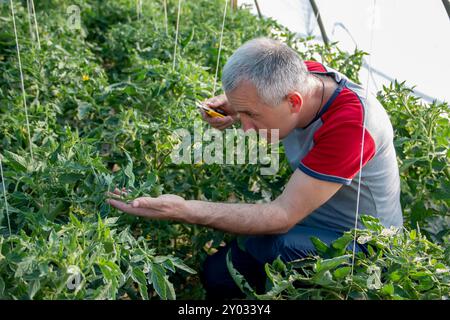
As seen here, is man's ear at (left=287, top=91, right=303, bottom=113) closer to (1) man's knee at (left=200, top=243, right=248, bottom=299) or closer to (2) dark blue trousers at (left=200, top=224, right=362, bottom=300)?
(2) dark blue trousers at (left=200, top=224, right=362, bottom=300)

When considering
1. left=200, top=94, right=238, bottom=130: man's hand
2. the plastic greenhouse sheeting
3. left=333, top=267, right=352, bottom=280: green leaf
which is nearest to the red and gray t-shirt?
left=200, top=94, right=238, bottom=130: man's hand

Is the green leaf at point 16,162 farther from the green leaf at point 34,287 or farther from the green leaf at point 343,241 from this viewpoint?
the green leaf at point 343,241

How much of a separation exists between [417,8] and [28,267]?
275 cm

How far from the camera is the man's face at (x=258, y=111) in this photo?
207cm

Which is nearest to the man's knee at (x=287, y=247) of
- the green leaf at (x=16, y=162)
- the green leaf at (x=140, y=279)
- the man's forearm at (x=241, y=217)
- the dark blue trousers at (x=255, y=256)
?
the dark blue trousers at (x=255, y=256)

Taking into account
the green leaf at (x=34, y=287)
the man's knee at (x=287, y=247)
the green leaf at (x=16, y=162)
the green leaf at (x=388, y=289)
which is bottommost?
the man's knee at (x=287, y=247)

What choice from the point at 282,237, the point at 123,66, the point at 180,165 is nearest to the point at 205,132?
the point at 180,165

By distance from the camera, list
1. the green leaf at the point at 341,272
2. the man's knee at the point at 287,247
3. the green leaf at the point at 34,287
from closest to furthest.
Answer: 1. the green leaf at the point at 34,287
2. the green leaf at the point at 341,272
3. the man's knee at the point at 287,247

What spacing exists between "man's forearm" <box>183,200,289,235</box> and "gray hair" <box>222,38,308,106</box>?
0.31m

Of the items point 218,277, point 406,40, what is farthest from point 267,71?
point 406,40

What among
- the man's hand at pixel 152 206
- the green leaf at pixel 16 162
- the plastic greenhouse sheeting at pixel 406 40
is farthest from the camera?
the plastic greenhouse sheeting at pixel 406 40

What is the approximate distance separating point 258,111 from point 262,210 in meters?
0.29

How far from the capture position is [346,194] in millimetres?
2238

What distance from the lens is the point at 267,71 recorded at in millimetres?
2035
